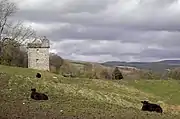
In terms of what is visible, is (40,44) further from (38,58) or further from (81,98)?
(81,98)

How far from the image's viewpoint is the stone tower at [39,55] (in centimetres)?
8850

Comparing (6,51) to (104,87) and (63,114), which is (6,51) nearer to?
(104,87)

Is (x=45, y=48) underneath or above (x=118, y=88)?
above

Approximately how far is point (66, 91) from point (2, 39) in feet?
183

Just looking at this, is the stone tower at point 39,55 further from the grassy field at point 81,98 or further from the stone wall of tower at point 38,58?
the grassy field at point 81,98

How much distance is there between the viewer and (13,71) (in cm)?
4838

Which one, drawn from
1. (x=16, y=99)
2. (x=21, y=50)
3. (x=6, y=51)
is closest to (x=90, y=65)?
(x=21, y=50)

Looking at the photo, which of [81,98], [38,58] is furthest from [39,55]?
[81,98]

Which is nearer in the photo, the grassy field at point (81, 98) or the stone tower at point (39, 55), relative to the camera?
the grassy field at point (81, 98)

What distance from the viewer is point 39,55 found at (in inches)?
3556

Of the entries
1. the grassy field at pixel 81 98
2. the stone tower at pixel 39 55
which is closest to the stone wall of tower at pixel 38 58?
the stone tower at pixel 39 55

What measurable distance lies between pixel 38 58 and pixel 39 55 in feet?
3.23

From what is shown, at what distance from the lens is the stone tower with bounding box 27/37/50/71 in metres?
88.5

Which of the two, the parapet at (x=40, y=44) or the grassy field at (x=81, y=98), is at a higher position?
the parapet at (x=40, y=44)
